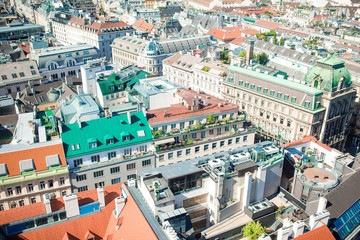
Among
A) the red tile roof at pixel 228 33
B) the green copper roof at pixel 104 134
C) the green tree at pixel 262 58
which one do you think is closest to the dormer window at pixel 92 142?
the green copper roof at pixel 104 134

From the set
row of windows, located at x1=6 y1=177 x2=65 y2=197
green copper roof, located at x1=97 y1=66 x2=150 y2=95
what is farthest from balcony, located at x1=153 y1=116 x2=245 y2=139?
green copper roof, located at x1=97 y1=66 x2=150 y2=95

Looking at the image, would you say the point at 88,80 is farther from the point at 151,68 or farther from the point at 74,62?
the point at 151,68

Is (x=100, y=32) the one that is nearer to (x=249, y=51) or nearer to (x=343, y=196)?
(x=249, y=51)

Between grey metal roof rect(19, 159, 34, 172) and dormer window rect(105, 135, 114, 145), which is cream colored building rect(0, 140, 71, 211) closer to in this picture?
grey metal roof rect(19, 159, 34, 172)

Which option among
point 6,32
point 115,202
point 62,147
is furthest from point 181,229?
point 6,32

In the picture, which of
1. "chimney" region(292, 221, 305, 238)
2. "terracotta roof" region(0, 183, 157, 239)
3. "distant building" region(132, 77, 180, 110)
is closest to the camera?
"chimney" region(292, 221, 305, 238)

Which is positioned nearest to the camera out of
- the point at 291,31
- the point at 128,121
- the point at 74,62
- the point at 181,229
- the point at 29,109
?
the point at 181,229
